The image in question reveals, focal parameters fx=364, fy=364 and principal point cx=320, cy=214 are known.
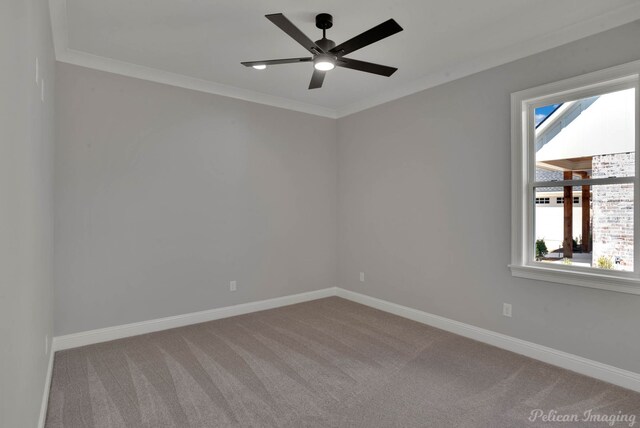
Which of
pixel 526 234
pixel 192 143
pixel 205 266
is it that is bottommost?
pixel 205 266

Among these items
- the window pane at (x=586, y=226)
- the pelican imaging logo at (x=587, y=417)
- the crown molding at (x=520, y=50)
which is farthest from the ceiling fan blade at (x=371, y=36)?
the pelican imaging logo at (x=587, y=417)

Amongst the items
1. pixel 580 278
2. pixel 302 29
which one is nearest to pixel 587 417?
pixel 580 278

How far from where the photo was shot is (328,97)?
15.4 ft

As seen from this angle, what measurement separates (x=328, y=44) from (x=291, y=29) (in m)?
0.43

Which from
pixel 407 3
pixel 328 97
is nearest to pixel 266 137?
pixel 328 97

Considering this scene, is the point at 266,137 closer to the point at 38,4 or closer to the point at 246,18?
the point at 246,18

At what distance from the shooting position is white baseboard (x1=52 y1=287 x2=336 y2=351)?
133 inches

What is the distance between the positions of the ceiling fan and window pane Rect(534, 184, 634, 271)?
6.08 ft

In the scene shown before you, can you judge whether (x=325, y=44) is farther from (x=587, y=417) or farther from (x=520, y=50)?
(x=587, y=417)

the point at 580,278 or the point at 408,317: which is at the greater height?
the point at 580,278

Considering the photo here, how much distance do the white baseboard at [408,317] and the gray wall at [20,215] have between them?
1113mm

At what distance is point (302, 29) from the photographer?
2.96 meters

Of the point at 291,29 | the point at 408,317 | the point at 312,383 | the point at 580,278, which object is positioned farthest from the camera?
the point at 408,317

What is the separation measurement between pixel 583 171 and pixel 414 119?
5.82 feet
